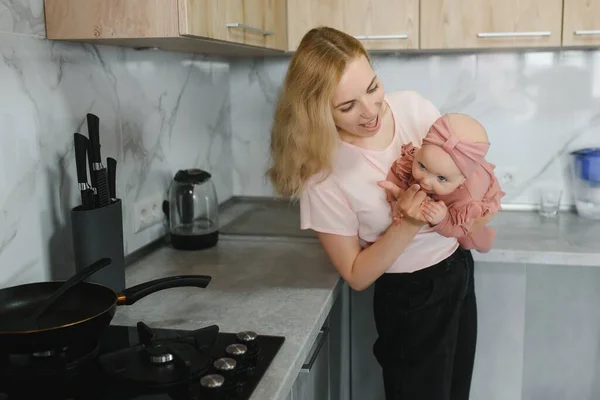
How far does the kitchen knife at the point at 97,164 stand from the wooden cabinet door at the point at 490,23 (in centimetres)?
104

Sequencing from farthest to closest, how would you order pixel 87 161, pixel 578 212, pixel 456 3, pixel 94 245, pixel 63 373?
pixel 578 212 → pixel 456 3 → pixel 87 161 → pixel 94 245 → pixel 63 373

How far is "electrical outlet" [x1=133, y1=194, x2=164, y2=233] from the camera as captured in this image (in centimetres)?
180

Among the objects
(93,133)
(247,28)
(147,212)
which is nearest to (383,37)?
(247,28)

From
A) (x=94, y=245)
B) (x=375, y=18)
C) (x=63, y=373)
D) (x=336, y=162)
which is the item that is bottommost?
(x=63, y=373)

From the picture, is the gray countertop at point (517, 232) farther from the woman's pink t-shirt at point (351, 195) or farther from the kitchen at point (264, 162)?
the woman's pink t-shirt at point (351, 195)

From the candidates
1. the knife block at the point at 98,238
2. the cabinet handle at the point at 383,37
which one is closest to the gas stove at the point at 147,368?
the knife block at the point at 98,238

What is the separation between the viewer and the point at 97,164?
1.39 meters

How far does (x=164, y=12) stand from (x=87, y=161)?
0.42 metres

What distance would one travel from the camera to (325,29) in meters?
1.36

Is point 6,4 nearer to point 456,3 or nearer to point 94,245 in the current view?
point 94,245

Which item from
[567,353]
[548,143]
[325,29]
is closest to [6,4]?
[325,29]

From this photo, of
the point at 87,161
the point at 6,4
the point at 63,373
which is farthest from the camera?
the point at 87,161

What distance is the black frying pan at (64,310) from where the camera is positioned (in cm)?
104

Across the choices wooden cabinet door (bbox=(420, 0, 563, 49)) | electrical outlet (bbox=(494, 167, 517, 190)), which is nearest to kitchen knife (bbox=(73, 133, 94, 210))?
wooden cabinet door (bbox=(420, 0, 563, 49))
